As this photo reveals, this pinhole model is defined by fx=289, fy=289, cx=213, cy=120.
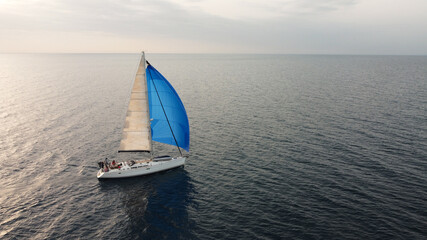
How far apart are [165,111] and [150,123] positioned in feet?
9.69

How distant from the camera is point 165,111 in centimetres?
4319

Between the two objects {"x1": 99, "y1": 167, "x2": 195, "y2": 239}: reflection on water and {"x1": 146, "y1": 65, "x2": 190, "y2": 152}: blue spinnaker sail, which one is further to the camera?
{"x1": 146, "y1": 65, "x2": 190, "y2": 152}: blue spinnaker sail

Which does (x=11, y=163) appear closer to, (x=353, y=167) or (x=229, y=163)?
(x=229, y=163)

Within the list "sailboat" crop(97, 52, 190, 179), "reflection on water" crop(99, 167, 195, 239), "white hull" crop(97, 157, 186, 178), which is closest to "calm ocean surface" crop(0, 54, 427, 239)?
"reflection on water" crop(99, 167, 195, 239)

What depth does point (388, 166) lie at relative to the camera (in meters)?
42.9

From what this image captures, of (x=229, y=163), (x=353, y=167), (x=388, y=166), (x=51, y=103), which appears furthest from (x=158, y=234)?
(x=51, y=103)

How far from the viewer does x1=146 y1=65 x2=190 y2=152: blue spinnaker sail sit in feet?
136

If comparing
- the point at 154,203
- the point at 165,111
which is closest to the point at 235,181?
the point at 154,203

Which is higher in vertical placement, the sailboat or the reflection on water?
the sailboat

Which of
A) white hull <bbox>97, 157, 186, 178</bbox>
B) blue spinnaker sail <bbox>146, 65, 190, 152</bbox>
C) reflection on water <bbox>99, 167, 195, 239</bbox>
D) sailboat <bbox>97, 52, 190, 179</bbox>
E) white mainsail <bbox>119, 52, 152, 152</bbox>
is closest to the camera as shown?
reflection on water <bbox>99, 167, 195, 239</bbox>

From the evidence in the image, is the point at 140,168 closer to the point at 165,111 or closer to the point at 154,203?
the point at 154,203

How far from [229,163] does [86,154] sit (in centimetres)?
2487

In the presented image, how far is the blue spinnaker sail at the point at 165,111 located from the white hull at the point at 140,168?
313 cm

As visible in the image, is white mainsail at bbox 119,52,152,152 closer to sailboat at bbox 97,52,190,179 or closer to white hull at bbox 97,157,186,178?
sailboat at bbox 97,52,190,179
